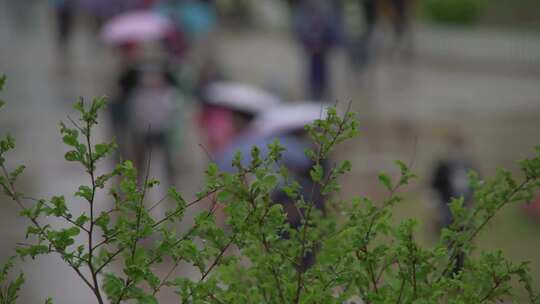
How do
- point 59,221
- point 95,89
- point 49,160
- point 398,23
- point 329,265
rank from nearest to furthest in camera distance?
point 329,265 → point 59,221 → point 49,160 → point 95,89 → point 398,23

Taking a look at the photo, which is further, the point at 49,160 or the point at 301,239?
the point at 49,160

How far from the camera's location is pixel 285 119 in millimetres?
7754

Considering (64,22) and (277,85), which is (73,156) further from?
(64,22)

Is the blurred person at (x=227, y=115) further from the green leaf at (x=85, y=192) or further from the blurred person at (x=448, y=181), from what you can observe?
the green leaf at (x=85, y=192)

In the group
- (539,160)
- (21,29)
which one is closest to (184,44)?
(21,29)

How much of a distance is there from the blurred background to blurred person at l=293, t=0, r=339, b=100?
0.06ft

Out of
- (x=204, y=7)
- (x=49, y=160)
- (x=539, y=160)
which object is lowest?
(x=539, y=160)

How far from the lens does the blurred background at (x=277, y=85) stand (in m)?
9.40

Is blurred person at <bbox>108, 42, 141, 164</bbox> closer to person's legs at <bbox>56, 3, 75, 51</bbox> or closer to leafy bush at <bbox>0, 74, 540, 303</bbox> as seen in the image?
person's legs at <bbox>56, 3, 75, 51</bbox>

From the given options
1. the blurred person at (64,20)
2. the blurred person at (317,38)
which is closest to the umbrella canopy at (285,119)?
the blurred person at (317,38)

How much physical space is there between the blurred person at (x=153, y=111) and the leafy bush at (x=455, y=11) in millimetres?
10814

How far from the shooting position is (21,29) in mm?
19688

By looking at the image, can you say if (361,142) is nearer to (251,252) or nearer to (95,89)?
(95,89)

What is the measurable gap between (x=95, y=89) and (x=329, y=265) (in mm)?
12955
